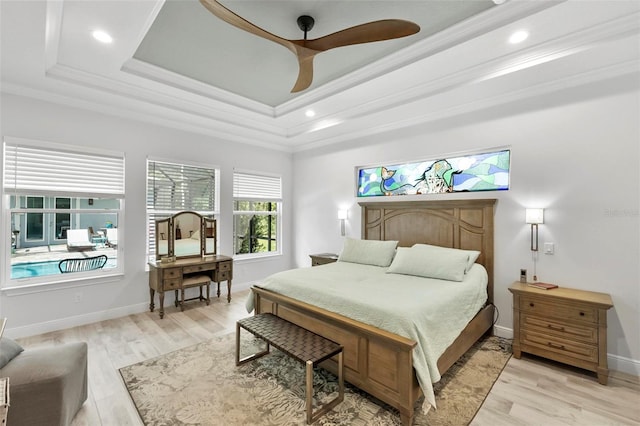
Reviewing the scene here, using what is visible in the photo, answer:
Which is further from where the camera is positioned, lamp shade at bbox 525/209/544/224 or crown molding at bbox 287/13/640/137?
lamp shade at bbox 525/209/544/224

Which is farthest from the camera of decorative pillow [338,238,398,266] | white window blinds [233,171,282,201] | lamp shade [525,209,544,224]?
white window blinds [233,171,282,201]

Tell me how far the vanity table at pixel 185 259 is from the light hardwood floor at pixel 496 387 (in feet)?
1.96

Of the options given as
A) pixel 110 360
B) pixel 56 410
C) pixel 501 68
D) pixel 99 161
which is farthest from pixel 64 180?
A: pixel 501 68

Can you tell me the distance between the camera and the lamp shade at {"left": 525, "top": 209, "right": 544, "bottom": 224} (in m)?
3.05

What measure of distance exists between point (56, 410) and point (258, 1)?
3.09 metres

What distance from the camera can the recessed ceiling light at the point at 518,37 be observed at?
7.91ft

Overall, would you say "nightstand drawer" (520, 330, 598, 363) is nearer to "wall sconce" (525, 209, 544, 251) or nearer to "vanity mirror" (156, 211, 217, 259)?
"wall sconce" (525, 209, 544, 251)

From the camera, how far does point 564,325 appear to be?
265 cm

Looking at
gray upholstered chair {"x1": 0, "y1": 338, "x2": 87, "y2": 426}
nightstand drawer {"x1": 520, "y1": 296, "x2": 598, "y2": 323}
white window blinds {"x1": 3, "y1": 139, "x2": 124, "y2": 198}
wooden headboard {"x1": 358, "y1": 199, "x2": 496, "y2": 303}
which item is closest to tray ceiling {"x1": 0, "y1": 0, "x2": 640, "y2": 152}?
white window blinds {"x1": 3, "y1": 139, "x2": 124, "y2": 198}

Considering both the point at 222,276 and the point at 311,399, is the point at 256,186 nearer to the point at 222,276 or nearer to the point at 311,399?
the point at 222,276

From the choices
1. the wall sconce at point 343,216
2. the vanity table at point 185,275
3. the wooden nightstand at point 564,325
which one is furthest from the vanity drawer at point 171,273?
the wooden nightstand at point 564,325

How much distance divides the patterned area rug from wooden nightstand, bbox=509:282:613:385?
13.8 inches

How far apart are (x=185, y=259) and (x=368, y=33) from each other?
157 inches

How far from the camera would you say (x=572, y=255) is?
9.78 ft
